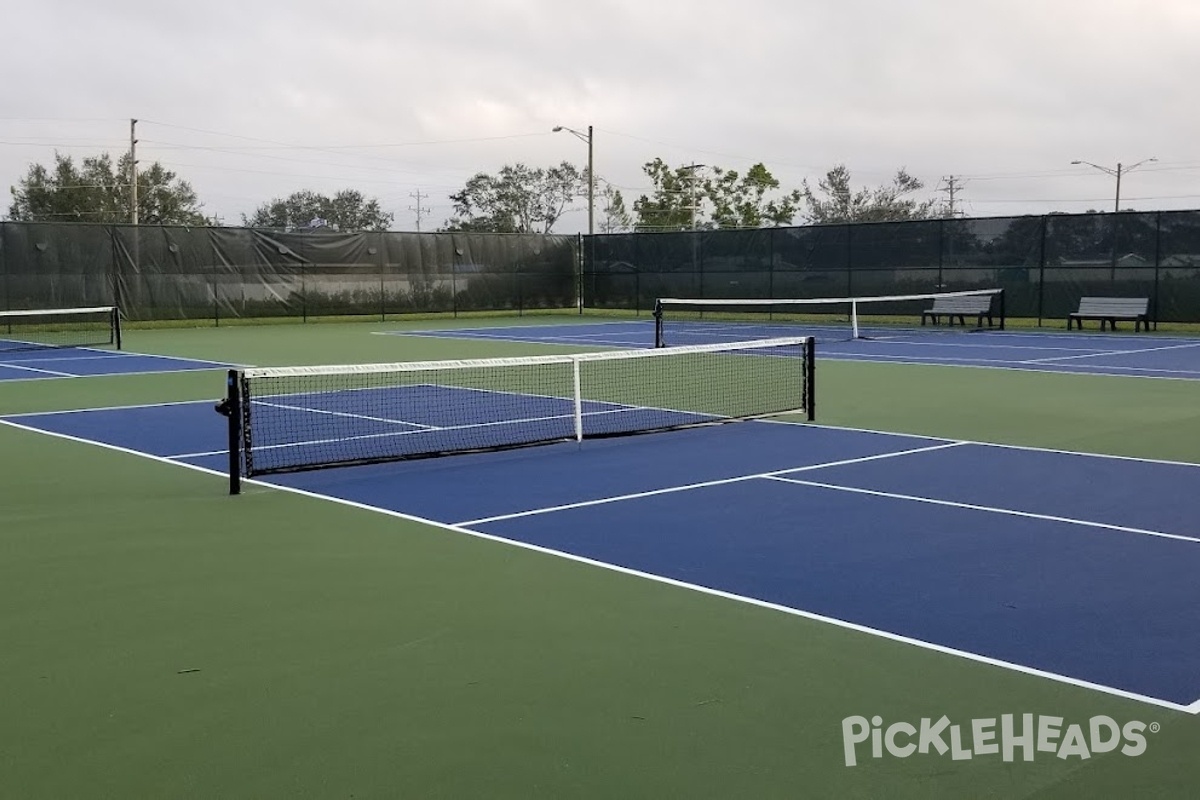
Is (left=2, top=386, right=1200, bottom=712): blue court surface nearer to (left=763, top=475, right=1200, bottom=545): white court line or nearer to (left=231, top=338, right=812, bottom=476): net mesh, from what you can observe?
(left=763, top=475, right=1200, bottom=545): white court line

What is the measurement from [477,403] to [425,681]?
8014 millimetres

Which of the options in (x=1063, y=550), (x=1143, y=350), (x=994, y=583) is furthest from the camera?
(x=1143, y=350)

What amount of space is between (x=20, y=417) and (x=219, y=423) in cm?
192

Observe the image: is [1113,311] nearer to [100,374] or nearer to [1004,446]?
[1004,446]

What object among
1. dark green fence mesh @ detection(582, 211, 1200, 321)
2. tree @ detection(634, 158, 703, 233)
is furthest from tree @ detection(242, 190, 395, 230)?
dark green fence mesh @ detection(582, 211, 1200, 321)

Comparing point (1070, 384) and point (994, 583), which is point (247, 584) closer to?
point (994, 583)

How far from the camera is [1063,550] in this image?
595 cm

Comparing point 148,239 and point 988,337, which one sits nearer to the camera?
point 988,337

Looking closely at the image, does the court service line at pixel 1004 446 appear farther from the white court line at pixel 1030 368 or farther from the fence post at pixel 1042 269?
the fence post at pixel 1042 269

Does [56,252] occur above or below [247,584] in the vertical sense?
above

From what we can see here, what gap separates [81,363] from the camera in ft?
56.3

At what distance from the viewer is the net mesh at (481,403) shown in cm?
898

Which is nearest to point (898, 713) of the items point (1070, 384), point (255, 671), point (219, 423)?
point (255, 671)

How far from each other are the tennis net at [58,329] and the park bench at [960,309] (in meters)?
15.2
